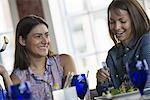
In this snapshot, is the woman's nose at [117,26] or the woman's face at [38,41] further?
the woman's face at [38,41]

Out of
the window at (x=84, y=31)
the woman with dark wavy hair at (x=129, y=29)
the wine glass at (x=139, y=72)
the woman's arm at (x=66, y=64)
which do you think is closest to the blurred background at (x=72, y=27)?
the window at (x=84, y=31)

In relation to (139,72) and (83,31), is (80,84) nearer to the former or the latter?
(139,72)

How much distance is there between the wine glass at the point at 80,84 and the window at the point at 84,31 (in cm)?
253

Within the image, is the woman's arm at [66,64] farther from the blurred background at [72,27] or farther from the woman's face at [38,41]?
the blurred background at [72,27]

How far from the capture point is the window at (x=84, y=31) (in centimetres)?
432

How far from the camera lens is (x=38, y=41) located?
2348 mm

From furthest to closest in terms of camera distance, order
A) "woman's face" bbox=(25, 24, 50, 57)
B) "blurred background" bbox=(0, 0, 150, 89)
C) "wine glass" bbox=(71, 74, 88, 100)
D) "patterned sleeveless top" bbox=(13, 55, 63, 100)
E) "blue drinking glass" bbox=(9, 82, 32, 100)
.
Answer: "blurred background" bbox=(0, 0, 150, 89) → "woman's face" bbox=(25, 24, 50, 57) → "patterned sleeveless top" bbox=(13, 55, 63, 100) → "wine glass" bbox=(71, 74, 88, 100) → "blue drinking glass" bbox=(9, 82, 32, 100)

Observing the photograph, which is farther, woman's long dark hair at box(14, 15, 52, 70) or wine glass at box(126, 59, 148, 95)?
woman's long dark hair at box(14, 15, 52, 70)

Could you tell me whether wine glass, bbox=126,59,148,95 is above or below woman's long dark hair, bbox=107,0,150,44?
below

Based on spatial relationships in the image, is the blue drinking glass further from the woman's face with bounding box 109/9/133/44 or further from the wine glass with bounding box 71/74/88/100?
the woman's face with bounding box 109/9/133/44

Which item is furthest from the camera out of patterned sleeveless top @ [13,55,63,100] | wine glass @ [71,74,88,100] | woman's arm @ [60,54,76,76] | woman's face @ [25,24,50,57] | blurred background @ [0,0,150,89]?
blurred background @ [0,0,150,89]

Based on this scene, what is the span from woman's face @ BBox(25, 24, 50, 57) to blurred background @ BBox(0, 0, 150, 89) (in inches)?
68.4

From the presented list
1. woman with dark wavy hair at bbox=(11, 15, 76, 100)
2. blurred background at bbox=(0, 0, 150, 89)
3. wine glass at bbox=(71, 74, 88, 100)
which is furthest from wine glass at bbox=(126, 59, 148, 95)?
blurred background at bbox=(0, 0, 150, 89)

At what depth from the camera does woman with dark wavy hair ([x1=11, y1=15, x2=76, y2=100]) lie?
231cm
